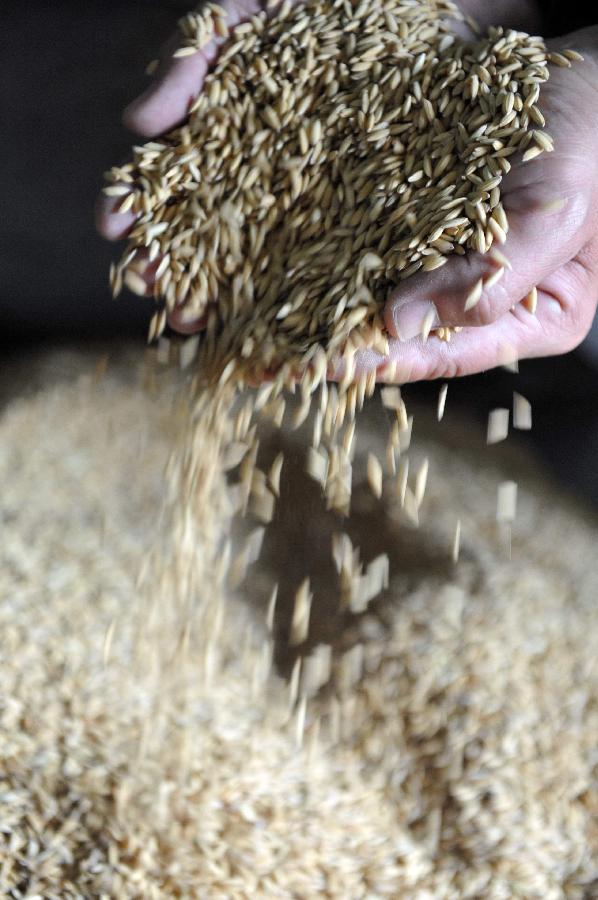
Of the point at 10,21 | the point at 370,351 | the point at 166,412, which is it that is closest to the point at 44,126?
the point at 10,21

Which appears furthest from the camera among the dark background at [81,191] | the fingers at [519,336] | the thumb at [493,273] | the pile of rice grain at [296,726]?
the dark background at [81,191]

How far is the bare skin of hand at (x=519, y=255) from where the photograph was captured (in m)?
0.92

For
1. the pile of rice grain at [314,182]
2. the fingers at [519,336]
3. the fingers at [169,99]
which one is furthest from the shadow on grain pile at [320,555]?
the fingers at [169,99]

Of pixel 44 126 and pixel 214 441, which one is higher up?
pixel 44 126

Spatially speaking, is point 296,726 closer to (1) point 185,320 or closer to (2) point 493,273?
(1) point 185,320

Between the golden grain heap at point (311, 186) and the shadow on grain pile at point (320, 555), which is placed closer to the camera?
the golden grain heap at point (311, 186)

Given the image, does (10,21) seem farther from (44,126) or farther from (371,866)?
(371,866)

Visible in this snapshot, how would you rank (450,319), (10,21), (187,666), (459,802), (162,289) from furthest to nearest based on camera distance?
(10,21) → (187,666) → (459,802) → (162,289) → (450,319)

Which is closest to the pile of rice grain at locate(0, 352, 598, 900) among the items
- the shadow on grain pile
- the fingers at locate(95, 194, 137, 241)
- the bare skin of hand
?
the shadow on grain pile

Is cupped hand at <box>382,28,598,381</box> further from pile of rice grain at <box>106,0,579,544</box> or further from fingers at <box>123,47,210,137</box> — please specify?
fingers at <box>123,47,210,137</box>

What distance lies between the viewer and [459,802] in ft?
3.93

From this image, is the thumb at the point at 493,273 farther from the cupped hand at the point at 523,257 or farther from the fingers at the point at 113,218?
the fingers at the point at 113,218

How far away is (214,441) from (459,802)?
0.60 meters

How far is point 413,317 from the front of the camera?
92 centimetres
